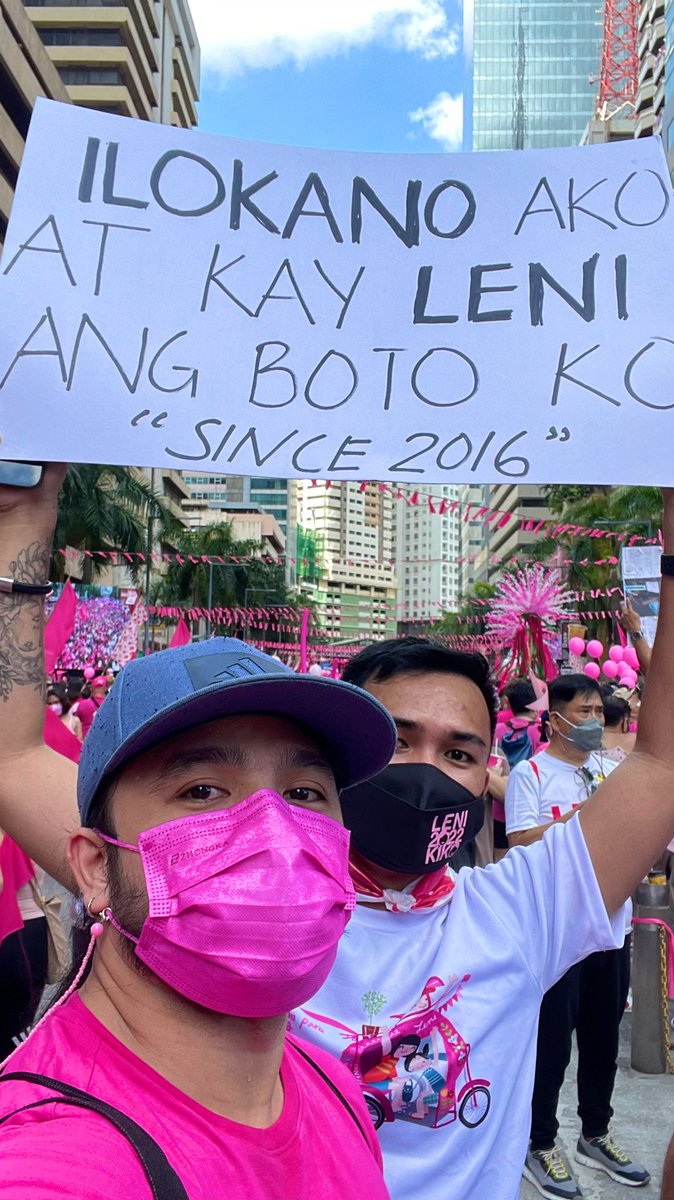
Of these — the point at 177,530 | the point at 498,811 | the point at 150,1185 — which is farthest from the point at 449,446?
the point at 177,530

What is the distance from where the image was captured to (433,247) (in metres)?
2.33

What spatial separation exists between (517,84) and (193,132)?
584ft

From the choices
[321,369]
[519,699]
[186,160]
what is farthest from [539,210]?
[519,699]

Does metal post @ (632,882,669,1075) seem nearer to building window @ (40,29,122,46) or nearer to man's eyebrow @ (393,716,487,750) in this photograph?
man's eyebrow @ (393,716,487,750)

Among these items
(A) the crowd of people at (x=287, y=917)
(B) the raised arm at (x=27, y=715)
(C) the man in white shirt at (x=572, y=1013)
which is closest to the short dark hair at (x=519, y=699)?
(C) the man in white shirt at (x=572, y=1013)

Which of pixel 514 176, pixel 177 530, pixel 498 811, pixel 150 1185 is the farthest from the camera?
pixel 177 530

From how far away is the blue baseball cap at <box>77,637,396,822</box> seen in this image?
1.23 meters

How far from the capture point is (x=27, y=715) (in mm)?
1858

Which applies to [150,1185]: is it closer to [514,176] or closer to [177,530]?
[514,176]

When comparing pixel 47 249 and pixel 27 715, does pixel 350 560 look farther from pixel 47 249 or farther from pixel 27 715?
pixel 27 715

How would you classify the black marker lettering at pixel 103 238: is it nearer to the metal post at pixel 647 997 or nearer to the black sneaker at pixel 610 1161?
the black sneaker at pixel 610 1161

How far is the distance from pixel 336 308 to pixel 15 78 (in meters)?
41.3

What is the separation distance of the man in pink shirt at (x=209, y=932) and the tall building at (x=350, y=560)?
123180 mm

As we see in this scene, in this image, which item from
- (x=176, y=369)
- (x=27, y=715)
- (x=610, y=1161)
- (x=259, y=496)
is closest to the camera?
(x=27, y=715)
